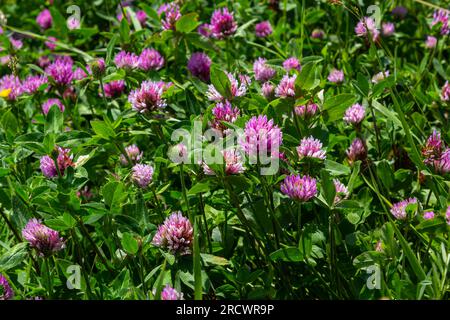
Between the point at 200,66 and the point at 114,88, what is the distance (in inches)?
10.7

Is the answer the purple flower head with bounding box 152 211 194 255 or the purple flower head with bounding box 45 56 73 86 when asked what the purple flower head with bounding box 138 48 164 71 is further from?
the purple flower head with bounding box 152 211 194 255

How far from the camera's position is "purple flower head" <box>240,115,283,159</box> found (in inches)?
52.6

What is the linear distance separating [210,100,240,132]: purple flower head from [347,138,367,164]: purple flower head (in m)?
0.38

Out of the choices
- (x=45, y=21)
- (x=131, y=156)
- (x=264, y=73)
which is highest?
(x=45, y=21)

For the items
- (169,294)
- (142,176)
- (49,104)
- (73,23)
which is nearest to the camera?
(169,294)

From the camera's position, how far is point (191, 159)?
4.68ft

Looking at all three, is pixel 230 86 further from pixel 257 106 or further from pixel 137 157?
pixel 137 157

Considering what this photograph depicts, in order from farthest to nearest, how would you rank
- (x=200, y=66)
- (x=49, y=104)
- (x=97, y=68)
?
(x=49, y=104), (x=200, y=66), (x=97, y=68)

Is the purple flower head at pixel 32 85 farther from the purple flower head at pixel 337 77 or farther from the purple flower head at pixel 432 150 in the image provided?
the purple flower head at pixel 432 150

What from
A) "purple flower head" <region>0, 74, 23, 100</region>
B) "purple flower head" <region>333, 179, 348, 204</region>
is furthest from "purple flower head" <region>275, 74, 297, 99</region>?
"purple flower head" <region>0, 74, 23, 100</region>

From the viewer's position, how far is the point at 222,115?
5.00 ft

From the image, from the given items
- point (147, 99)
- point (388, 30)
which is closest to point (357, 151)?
point (147, 99)

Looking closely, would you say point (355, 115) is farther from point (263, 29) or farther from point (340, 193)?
point (263, 29)
